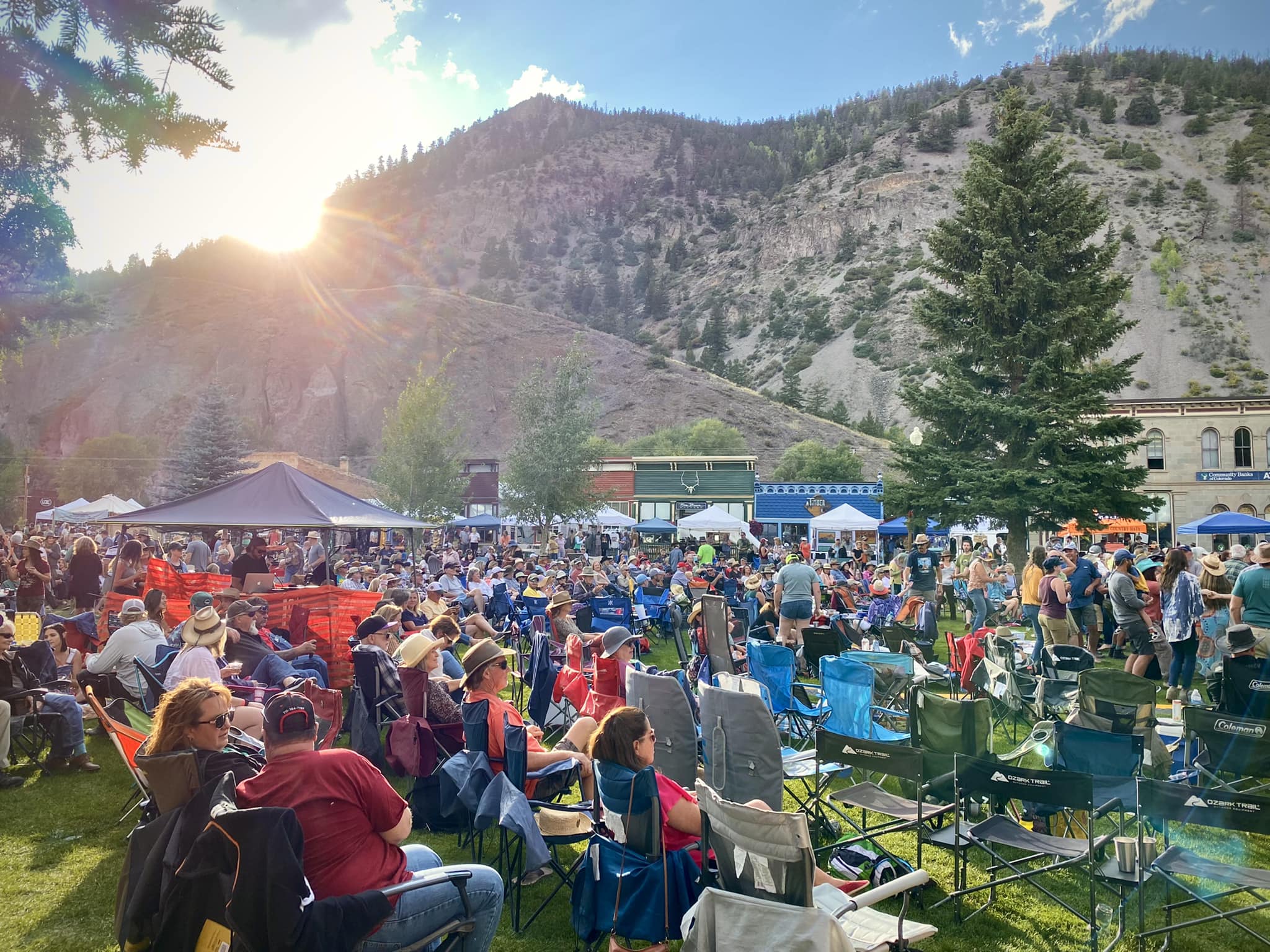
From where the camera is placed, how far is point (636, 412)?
69.4m

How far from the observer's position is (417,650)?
17.9ft

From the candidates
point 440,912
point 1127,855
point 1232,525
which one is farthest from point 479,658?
point 1232,525

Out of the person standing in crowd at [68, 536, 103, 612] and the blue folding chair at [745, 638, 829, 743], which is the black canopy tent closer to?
the person standing in crowd at [68, 536, 103, 612]

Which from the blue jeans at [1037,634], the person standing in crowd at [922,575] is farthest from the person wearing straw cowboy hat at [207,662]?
the person standing in crowd at [922,575]

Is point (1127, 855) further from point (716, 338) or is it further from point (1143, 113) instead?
point (1143, 113)

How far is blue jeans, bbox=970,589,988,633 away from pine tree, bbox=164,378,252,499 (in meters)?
38.5

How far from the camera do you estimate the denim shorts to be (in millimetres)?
10062

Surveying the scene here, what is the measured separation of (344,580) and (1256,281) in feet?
341

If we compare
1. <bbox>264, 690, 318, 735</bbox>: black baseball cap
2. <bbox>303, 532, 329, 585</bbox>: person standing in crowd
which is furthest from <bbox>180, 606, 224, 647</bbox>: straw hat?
<bbox>303, 532, 329, 585</bbox>: person standing in crowd

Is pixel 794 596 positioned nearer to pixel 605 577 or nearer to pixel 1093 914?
pixel 605 577

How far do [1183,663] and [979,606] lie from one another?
4.20 m

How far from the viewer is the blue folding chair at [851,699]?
587cm

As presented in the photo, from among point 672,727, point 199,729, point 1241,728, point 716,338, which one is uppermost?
point 716,338

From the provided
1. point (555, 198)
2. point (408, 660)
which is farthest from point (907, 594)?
point (555, 198)
